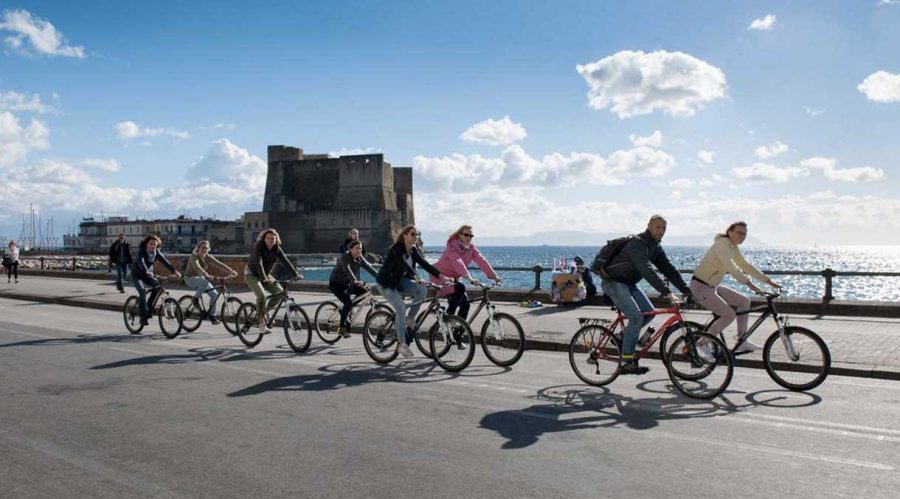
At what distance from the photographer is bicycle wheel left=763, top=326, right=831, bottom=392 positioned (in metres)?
7.20

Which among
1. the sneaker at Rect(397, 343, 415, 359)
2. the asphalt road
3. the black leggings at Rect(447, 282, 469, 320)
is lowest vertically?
the asphalt road

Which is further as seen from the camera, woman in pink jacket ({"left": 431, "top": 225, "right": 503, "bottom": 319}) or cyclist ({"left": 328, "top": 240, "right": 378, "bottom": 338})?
cyclist ({"left": 328, "top": 240, "right": 378, "bottom": 338})

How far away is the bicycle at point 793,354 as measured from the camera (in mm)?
7203

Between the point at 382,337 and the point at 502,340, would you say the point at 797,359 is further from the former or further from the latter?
the point at 382,337

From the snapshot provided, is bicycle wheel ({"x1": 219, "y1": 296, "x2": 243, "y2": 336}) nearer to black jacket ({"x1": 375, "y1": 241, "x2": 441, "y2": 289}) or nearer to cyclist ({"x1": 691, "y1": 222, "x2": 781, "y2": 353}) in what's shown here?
black jacket ({"x1": 375, "y1": 241, "x2": 441, "y2": 289})

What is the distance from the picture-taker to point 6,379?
8023 mm

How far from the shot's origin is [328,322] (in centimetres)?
1092

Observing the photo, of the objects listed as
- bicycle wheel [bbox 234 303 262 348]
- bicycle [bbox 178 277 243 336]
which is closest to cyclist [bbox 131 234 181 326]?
bicycle [bbox 178 277 243 336]

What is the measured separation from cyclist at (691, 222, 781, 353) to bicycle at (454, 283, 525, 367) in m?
2.20

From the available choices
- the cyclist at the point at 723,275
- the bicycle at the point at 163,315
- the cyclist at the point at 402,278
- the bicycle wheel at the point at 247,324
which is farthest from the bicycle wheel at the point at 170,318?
the cyclist at the point at 723,275

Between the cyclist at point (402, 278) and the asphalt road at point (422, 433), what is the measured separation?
1.60 ft

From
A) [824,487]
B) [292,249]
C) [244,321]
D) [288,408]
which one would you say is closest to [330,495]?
[288,408]

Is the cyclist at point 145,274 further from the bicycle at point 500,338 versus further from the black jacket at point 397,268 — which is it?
the bicycle at point 500,338

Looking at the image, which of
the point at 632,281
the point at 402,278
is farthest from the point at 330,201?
the point at 632,281
